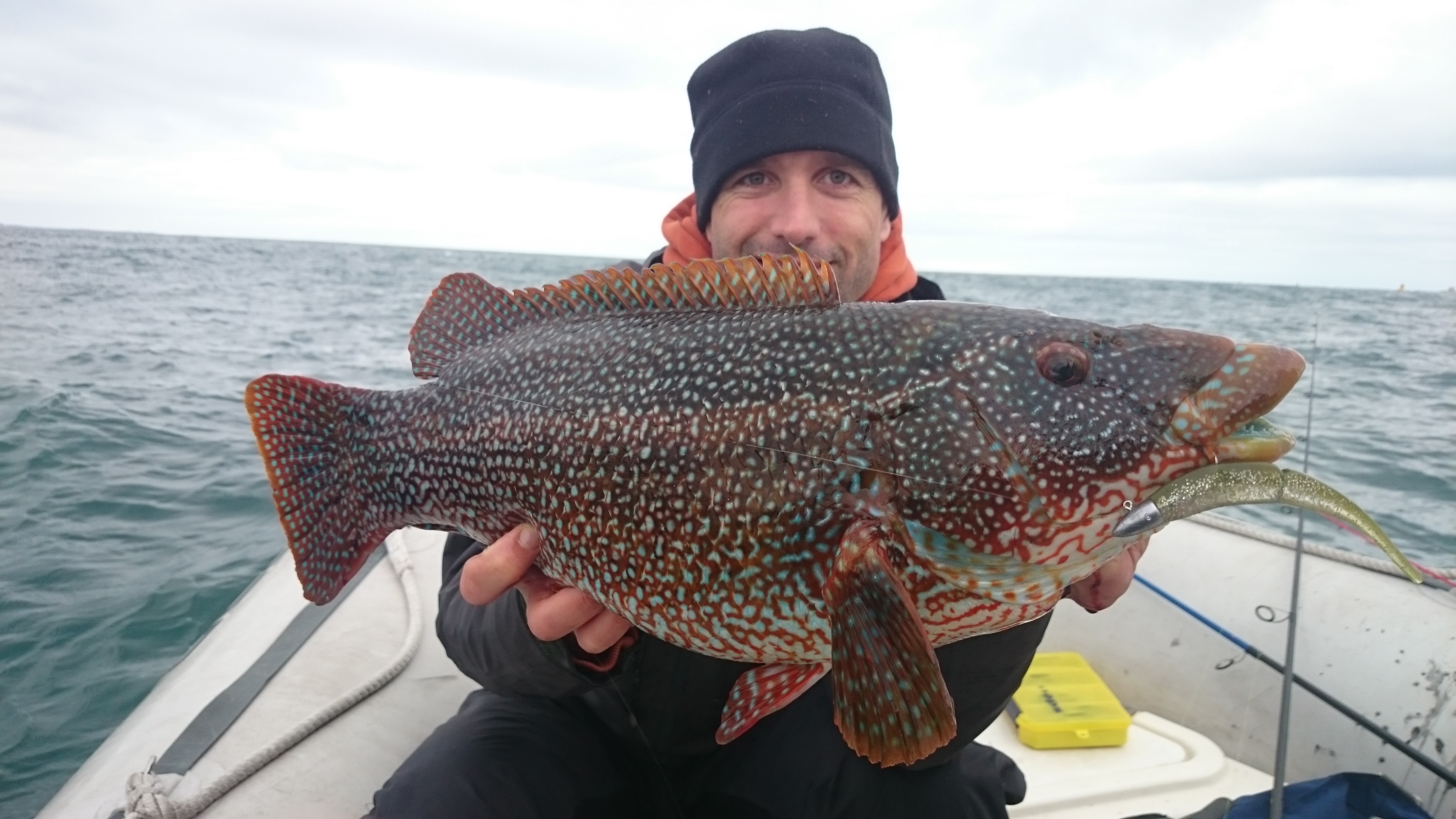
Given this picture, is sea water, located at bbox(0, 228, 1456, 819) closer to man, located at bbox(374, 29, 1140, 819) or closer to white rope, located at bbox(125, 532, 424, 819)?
white rope, located at bbox(125, 532, 424, 819)

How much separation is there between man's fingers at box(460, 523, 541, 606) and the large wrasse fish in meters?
0.05

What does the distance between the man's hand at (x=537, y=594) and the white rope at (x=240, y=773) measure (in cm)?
146

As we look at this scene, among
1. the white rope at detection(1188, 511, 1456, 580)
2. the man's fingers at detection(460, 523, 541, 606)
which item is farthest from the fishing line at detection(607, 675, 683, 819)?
the white rope at detection(1188, 511, 1456, 580)

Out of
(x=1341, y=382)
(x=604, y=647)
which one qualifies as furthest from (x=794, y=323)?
(x=1341, y=382)

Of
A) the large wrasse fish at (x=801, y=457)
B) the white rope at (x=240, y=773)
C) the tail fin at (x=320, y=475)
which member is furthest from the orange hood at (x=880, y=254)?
the white rope at (x=240, y=773)

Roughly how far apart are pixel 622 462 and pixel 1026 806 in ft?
10.0

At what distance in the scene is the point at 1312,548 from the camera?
14.9 ft

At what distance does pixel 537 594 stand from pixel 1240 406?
203 cm

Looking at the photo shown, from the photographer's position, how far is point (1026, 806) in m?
3.89

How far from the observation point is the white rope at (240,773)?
9.38 ft

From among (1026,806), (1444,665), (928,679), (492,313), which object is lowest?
(1026,806)

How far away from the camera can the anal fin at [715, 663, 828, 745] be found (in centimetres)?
217

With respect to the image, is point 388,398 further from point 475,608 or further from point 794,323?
point 794,323

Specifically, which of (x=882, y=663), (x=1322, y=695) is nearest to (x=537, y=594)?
(x=882, y=663)
